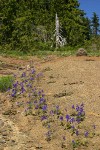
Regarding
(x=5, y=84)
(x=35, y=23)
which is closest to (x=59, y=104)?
(x=5, y=84)

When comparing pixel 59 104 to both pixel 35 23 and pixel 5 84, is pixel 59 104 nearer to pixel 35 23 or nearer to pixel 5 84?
pixel 5 84

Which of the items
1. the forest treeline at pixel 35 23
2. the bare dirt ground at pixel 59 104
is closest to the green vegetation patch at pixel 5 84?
the bare dirt ground at pixel 59 104

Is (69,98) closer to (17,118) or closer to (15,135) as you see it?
(17,118)

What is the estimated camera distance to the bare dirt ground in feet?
23.1

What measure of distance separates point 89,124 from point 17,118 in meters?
1.58

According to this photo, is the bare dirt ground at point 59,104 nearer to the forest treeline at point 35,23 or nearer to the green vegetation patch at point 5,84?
the green vegetation patch at point 5,84

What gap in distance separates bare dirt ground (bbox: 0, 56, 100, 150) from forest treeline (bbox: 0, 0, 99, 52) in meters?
15.8

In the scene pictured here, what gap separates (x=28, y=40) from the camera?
28.3 meters

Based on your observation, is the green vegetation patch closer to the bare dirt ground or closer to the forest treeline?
the bare dirt ground

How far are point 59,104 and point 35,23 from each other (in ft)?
85.9

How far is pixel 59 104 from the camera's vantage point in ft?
28.2

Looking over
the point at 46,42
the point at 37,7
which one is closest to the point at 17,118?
the point at 46,42

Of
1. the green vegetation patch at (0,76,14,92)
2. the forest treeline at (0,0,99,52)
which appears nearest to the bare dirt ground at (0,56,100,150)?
the green vegetation patch at (0,76,14,92)

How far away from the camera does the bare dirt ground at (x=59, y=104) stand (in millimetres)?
7039
